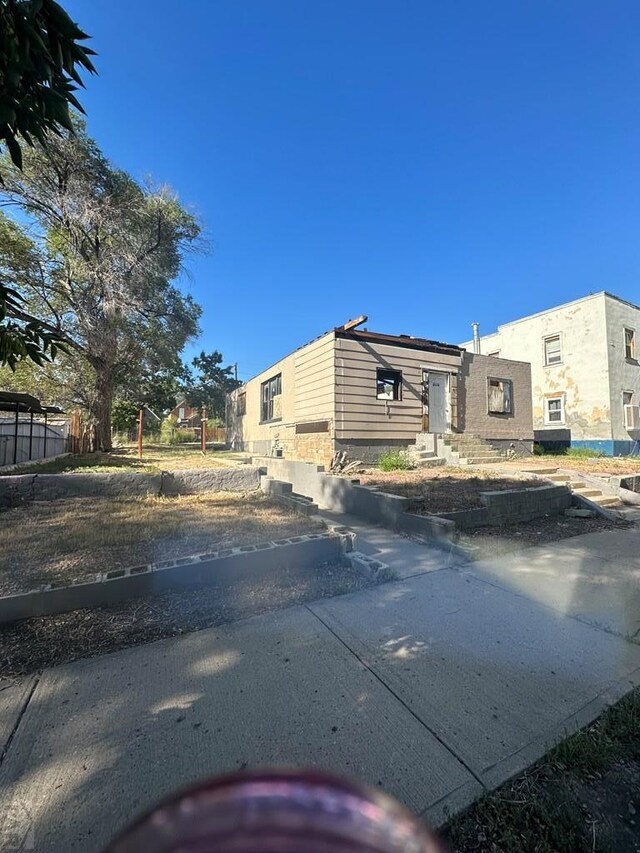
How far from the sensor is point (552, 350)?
19.2 meters

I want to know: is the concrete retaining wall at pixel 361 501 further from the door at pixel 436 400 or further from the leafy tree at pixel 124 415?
the leafy tree at pixel 124 415

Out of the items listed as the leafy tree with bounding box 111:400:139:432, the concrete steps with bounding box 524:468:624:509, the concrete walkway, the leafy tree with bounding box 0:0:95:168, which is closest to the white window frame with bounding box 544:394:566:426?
the concrete steps with bounding box 524:468:624:509

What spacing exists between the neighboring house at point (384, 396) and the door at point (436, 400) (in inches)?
1.3

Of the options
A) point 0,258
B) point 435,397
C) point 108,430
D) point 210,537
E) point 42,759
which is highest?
point 0,258

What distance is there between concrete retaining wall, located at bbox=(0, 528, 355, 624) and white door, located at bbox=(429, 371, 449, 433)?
369 inches

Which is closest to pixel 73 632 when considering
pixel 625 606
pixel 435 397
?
pixel 625 606

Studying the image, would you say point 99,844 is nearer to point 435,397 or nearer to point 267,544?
point 267,544

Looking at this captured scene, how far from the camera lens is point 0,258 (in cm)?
1238

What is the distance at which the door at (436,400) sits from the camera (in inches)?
506

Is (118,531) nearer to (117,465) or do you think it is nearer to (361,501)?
(361,501)

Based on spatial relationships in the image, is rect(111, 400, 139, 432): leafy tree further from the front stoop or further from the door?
the front stoop

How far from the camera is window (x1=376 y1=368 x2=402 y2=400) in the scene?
12211mm

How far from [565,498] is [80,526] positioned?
7.57 m

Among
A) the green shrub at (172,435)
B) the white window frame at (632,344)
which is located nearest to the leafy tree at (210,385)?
the green shrub at (172,435)
